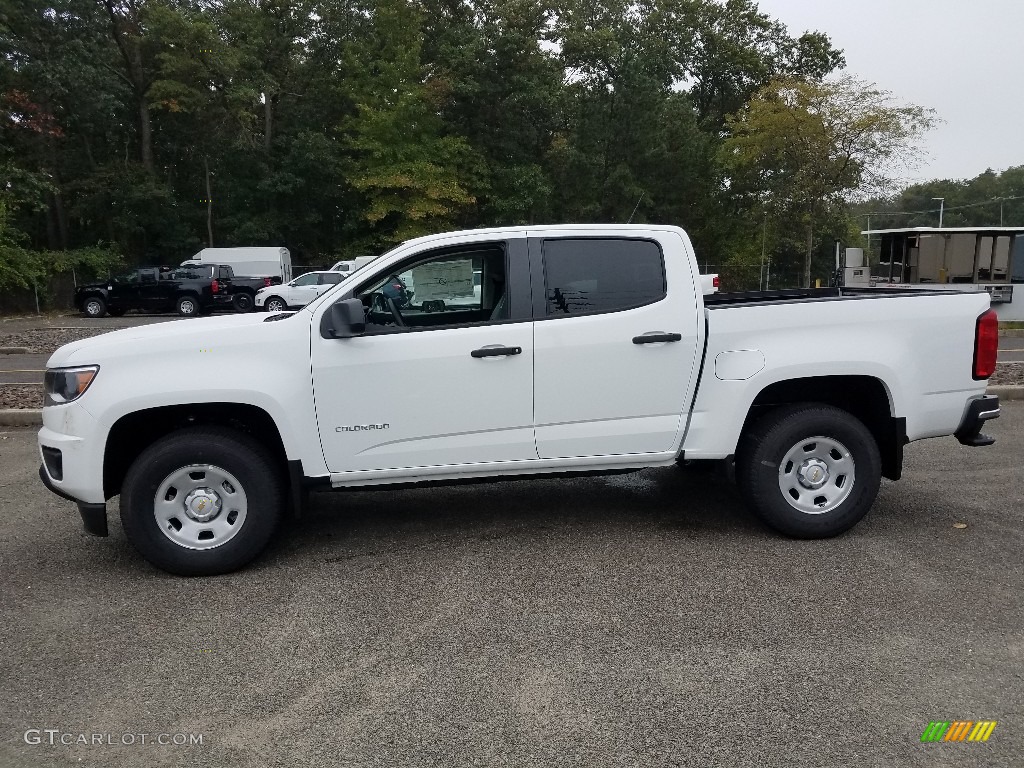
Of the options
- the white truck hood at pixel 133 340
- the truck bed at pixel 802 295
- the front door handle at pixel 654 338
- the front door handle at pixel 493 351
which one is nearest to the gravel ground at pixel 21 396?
the white truck hood at pixel 133 340

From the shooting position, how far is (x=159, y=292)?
2883cm

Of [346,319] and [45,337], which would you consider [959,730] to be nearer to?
[346,319]

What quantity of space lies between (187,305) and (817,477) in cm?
2736

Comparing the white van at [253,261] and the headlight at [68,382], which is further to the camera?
the white van at [253,261]

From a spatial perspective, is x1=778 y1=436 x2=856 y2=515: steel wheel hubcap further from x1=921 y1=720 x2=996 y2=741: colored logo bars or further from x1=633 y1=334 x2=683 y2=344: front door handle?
x1=921 y1=720 x2=996 y2=741: colored logo bars

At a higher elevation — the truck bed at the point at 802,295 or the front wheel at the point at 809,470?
the truck bed at the point at 802,295

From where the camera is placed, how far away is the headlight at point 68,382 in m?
4.65

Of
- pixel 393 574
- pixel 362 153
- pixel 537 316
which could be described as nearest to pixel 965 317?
pixel 537 316

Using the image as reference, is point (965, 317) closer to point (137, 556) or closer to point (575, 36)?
point (137, 556)

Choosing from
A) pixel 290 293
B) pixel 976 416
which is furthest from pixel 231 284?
pixel 976 416

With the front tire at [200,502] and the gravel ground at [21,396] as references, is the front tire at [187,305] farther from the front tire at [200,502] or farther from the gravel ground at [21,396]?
the front tire at [200,502]

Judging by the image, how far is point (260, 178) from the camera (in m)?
43.2

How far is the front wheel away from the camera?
510 centimetres

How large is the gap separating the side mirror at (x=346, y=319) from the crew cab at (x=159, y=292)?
85.4ft
